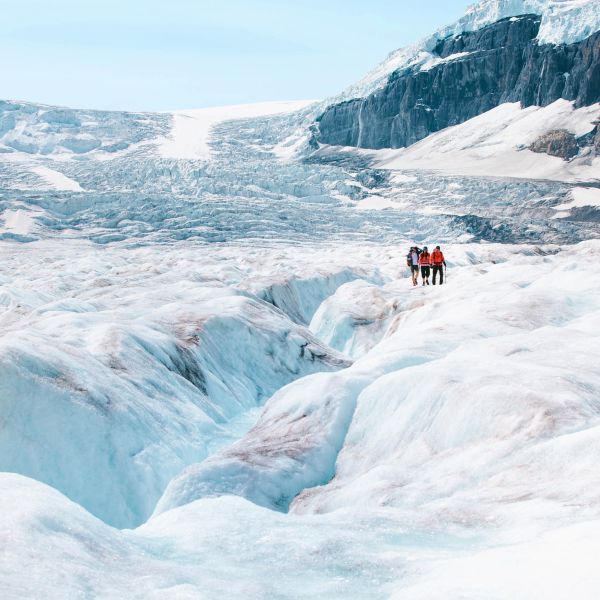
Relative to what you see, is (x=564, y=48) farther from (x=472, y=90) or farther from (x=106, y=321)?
(x=106, y=321)

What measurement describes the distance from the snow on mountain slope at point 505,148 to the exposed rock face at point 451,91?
4.05 m

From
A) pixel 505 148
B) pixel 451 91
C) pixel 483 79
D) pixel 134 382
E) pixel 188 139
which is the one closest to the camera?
pixel 134 382

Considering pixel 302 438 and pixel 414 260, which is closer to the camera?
pixel 302 438

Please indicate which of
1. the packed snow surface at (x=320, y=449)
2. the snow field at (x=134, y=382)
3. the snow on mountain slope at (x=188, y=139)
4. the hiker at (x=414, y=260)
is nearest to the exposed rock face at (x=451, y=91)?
the snow on mountain slope at (x=188, y=139)

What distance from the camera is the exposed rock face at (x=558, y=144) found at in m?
140

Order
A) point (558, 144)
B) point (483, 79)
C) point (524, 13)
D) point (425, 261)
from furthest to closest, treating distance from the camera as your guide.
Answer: point (524, 13) → point (483, 79) → point (558, 144) → point (425, 261)

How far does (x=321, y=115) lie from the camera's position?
187m

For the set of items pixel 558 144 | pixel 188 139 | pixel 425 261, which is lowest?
pixel 425 261

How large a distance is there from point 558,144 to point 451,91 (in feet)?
136

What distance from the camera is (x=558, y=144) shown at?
142m

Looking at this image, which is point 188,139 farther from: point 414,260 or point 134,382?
point 134,382

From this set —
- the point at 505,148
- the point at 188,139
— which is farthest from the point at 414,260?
the point at 188,139

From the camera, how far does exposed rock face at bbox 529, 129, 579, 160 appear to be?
458ft

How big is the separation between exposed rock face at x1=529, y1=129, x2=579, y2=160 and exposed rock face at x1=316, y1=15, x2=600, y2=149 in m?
18.2
